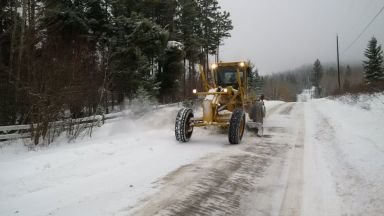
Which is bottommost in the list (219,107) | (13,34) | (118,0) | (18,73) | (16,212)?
(16,212)

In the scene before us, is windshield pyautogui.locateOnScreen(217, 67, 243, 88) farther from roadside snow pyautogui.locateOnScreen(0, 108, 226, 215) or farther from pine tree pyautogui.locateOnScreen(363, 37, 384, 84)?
pine tree pyautogui.locateOnScreen(363, 37, 384, 84)

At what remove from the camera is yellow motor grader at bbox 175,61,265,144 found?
1099 cm

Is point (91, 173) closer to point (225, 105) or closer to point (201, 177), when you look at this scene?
point (201, 177)

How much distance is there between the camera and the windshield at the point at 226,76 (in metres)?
13.9

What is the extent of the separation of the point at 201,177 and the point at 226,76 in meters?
7.33

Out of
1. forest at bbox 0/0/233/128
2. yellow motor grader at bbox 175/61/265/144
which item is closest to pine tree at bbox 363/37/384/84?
forest at bbox 0/0/233/128

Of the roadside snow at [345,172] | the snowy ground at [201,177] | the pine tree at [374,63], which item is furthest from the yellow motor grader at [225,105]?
the pine tree at [374,63]

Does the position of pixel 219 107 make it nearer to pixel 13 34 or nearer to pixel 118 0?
pixel 13 34

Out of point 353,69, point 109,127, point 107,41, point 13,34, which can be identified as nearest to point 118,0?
point 107,41

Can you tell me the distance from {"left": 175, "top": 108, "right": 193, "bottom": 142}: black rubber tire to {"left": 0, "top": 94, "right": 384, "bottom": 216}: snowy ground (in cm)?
27

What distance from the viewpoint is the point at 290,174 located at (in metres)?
7.40

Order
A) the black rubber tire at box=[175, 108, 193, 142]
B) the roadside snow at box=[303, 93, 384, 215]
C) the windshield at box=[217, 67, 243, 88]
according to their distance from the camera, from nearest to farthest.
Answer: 1. the roadside snow at box=[303, 93, 384, 215]
2. the black rubber tire at box=[175, 108, 193, 142]
3. the windshield at box=[217, 67, 243, 88]

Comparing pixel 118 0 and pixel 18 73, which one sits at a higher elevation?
pixel 118 0

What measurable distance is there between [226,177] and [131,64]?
612 inches
